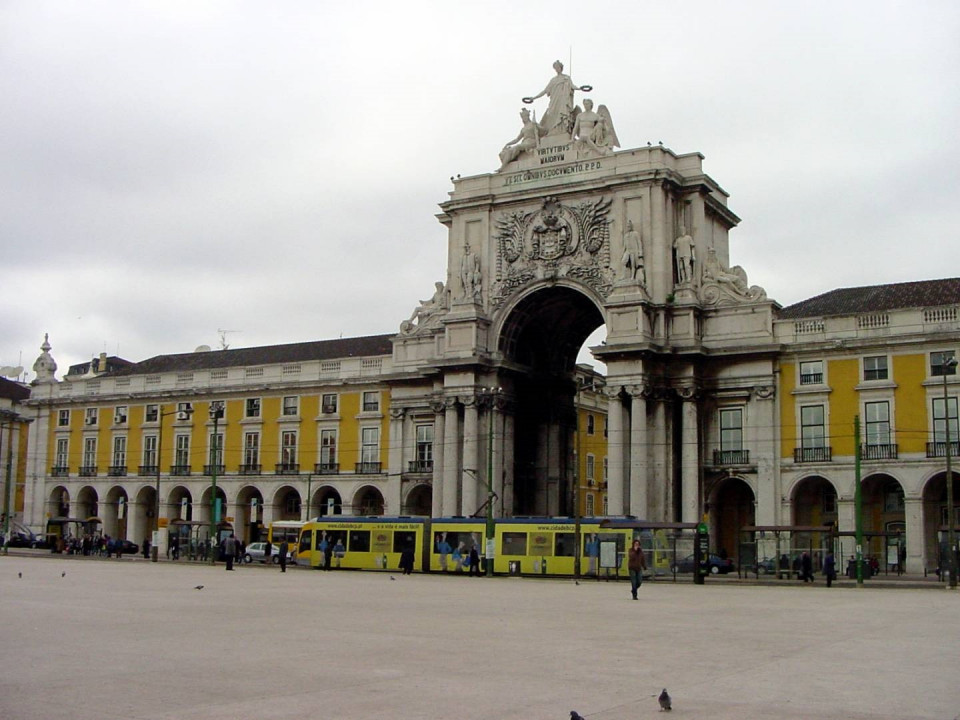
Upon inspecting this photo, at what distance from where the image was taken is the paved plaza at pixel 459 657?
43.2ft

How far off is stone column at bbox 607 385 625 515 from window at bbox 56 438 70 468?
45846mm

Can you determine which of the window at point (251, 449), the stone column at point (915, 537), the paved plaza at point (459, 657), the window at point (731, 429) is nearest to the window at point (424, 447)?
the window at point (251, 449)

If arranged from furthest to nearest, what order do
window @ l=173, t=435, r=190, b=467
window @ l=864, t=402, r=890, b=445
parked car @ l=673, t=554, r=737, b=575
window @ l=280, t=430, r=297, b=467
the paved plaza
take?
window @ l=173, t=435, r=190, b=467 → window @ l=280, t=430, r=297, b=467 → window @ l=864, t=402, r=890, b=445 → parked car @ l=673, t=554, r=737, b=575 → the paved plaza

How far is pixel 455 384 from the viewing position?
66375mm

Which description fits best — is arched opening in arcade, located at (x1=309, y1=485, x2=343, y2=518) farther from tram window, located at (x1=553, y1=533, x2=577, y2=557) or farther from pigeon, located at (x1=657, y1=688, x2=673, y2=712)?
pigeon, located at (x1=657, y1=688, x2=673, y2=712)

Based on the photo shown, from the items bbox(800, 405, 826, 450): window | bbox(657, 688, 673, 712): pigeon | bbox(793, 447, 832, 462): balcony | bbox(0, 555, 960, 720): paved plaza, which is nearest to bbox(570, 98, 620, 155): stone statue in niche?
bbox(800, 405, 826, 450): window

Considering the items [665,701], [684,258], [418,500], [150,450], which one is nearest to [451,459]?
[418,500]

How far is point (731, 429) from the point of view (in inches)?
2408

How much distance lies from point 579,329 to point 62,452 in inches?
1633

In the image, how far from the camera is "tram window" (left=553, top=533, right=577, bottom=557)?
51.7m

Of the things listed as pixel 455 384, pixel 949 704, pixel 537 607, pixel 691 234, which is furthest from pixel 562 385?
pixel 949 704

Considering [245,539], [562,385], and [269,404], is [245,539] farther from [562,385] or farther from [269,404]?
[562,385]

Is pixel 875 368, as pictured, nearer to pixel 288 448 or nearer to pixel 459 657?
pixel 288 448

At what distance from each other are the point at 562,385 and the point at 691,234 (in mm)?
12498
